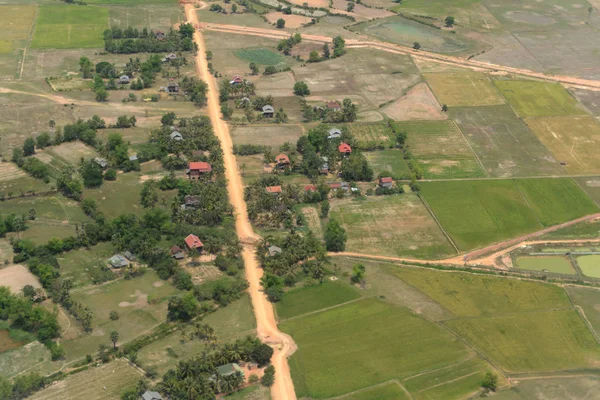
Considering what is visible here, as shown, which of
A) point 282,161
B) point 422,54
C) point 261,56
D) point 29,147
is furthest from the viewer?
point 422,54

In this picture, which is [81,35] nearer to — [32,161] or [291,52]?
[291,52]

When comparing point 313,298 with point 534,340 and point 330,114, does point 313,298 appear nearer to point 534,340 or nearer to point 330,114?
point 534,340

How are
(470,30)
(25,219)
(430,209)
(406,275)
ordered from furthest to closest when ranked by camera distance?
(470,30)
(430,209)
(25,219)
(406,275)

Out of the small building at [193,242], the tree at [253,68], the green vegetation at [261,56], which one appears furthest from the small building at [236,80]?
the small building at [193,242]

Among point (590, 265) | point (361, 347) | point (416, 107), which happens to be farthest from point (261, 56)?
point (361, 347)

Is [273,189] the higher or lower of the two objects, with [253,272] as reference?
higher

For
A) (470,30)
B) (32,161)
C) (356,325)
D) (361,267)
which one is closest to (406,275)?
(361,267)

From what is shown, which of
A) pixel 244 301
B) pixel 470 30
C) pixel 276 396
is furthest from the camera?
pixel 470 30
